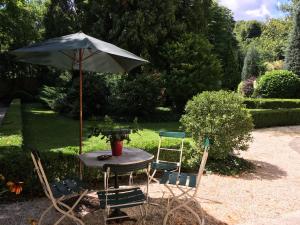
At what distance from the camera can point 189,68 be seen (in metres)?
15.5

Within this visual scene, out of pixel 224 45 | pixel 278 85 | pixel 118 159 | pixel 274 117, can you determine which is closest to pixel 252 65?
pixel 224 45

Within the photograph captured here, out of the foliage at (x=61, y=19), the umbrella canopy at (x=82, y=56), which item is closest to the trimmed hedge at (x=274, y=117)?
the umbrella canopy at (x=82, y=56)

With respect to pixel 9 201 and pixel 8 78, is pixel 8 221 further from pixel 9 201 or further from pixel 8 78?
pixel 8 78

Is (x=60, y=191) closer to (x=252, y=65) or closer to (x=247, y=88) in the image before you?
(x=247, y=88)

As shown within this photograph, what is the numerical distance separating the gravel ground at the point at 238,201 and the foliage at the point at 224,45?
17.2 meters

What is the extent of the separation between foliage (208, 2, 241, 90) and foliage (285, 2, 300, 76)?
480cm

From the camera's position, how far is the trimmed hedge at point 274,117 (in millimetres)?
13117

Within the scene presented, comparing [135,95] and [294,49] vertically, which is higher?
[294,49]

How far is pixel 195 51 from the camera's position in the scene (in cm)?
1591

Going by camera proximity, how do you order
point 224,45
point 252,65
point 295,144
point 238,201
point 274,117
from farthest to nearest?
point 224,45
point 252,65
point 274,117
point 295,144
point 238,201

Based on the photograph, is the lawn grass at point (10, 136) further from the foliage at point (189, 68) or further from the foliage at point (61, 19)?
the foliage at point (61, 19)

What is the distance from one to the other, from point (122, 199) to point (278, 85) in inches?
609

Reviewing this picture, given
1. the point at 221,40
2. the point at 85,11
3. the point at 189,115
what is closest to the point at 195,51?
the point at 85,11

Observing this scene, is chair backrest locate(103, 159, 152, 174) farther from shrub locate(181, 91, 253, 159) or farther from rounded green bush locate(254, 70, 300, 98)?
rounded green bush locate(254, 70, 300, 98)
